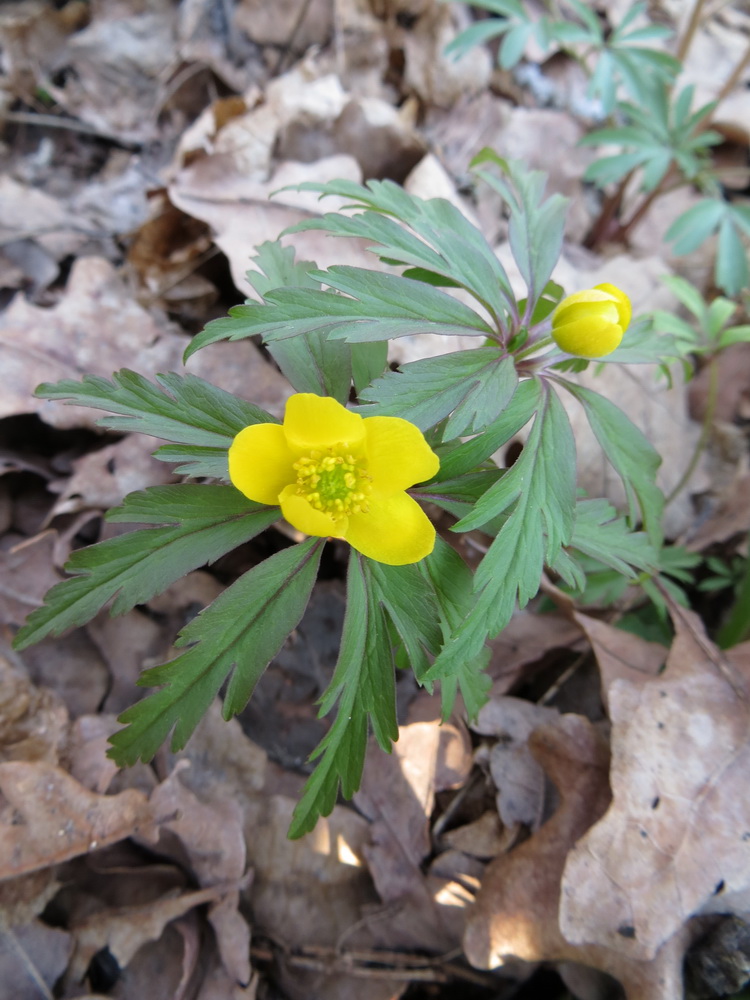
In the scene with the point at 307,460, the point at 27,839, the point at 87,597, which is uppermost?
the point at 307,460

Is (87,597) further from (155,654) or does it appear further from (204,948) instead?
(204,948)

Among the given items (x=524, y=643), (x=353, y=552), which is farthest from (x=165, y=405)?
(x=524, y=643)

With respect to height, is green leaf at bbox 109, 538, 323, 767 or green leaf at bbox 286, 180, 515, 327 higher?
green leaf at bbox 286, 180, 515, 327

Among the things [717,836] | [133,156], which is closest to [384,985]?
[717,836]

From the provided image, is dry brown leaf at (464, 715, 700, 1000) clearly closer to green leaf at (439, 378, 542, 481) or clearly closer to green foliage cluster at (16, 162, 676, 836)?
green foliage cluster at (16, 162, 676, 836)

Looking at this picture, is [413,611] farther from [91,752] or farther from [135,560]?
[91,752]

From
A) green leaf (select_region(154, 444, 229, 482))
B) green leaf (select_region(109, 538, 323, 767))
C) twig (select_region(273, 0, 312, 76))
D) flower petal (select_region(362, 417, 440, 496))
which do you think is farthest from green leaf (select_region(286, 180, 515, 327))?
twig (select_region(273, 0, 312, 76))
